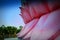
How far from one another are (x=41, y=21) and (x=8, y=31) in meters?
0.39

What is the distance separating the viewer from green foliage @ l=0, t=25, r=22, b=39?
1724mm

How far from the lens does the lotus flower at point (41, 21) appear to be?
64.1 inches

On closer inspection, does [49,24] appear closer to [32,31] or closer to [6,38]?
[32,31]

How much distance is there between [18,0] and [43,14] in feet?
1.09

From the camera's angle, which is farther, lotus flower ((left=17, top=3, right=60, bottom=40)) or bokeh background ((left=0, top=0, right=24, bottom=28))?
bokeh background ((left=0, top=0, right=24, bottom=28))

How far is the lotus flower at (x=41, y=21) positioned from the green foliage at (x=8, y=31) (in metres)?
0.05

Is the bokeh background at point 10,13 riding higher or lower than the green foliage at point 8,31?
higher

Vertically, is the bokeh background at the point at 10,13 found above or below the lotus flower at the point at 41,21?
above

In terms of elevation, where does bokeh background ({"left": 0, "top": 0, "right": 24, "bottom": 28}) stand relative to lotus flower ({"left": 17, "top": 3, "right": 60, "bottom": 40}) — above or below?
above

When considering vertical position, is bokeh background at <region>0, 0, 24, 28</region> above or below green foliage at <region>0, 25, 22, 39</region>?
above

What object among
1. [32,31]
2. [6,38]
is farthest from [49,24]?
[6,38]

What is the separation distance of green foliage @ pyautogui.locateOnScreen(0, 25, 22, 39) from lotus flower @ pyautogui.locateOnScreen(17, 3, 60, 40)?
0.17 feet

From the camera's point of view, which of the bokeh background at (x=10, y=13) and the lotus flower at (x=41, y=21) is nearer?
the lotus flower at (x=41, y=21)

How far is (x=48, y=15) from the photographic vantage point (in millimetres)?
1693
